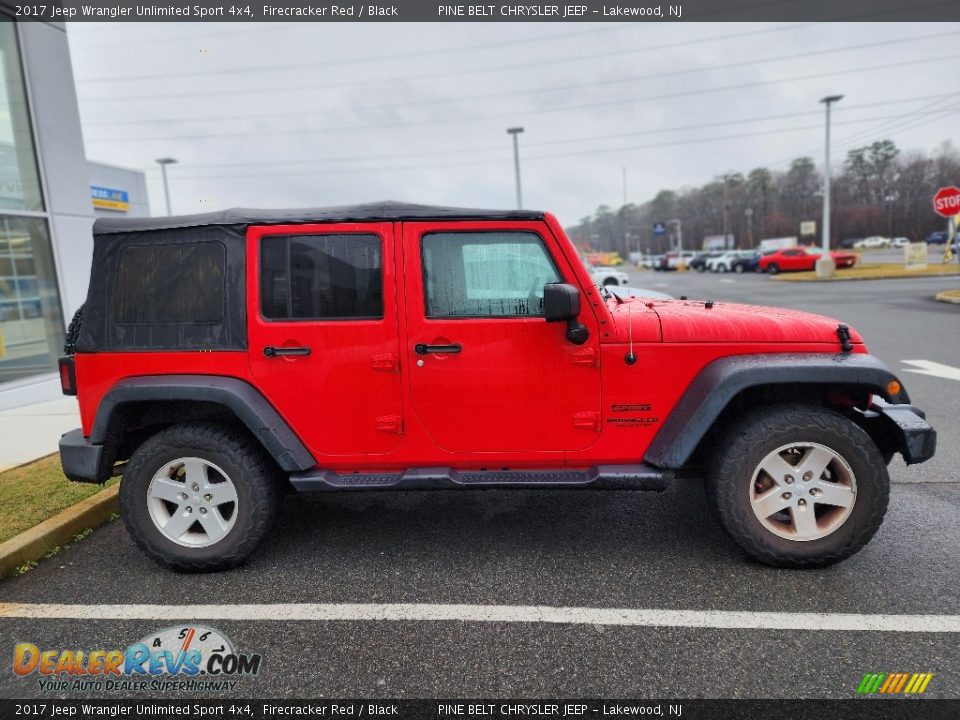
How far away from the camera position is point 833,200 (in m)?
83.8

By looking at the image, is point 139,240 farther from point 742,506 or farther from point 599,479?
point 742,506

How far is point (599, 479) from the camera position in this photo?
→ 121 inches

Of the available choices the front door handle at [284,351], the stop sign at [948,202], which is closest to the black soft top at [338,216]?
the front door handle at [284,351]

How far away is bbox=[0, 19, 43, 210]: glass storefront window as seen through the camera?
298 inches

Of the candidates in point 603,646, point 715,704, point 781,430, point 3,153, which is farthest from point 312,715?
point 3,153

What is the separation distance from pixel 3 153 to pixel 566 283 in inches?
336

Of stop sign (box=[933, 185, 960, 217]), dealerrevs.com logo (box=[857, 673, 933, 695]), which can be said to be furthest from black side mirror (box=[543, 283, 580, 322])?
stop sign (box=[933, 185, 960, 217])

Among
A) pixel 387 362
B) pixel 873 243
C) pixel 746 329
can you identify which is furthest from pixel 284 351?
pixel 873 243

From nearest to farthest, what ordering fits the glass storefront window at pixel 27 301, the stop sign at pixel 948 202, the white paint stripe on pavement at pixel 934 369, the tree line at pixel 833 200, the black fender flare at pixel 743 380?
the black fender flare at pixel 743 380 → the white paint stripe on pavement at pixel 934 369 → the glass storefront window at pixel 27 301 → the stop sign at pixel 948 202 → the tree line at pixel 833 200

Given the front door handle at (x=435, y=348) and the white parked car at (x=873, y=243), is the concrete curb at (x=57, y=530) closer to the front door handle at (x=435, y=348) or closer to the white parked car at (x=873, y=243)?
the front door handle at (x=435, y=348)

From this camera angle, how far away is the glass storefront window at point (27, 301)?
25.9 ft

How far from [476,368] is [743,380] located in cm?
137

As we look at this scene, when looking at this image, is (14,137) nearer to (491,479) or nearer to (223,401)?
(223,401)

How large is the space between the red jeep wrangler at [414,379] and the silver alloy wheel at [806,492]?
0.04 ft
